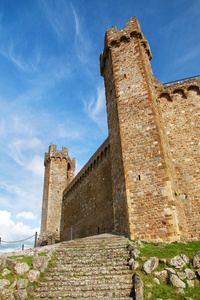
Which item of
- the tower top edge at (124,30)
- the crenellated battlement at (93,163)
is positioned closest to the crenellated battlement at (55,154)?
the crenellated battlement at (93,163)

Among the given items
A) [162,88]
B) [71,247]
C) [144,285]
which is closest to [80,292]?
[144,285]

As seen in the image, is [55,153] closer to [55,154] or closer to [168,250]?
[55,154]

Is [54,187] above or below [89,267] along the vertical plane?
above

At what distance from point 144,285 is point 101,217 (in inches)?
406

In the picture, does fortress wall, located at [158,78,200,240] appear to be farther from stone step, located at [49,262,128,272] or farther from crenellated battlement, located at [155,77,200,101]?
stone step, located at [49,262,128,272]

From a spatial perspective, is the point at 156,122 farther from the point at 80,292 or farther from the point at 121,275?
the point at 80,292

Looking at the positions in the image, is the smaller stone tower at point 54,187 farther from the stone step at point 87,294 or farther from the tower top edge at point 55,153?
the stone step at point 87,294

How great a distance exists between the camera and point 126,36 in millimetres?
14805

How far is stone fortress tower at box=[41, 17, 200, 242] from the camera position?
33.9 ft

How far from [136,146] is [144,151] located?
0.51 metres

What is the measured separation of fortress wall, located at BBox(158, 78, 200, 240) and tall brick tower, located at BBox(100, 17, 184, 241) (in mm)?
1089

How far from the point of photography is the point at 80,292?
21.2 ft

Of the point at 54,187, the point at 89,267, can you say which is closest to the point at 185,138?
the point at 89,267

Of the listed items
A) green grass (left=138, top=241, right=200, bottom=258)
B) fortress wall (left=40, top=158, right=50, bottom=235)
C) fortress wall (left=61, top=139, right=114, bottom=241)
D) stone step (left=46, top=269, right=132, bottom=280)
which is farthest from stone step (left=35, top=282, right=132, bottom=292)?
fortress wall (left=40, top=158, right=50, bottom=235)
